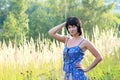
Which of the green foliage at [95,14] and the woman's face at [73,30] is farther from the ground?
the woman's face at [73,30]

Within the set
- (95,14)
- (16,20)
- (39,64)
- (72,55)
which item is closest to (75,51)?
(72,55)

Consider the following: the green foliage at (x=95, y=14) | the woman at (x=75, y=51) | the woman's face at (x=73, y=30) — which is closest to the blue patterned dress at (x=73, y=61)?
the woman at (x=75, y=51)

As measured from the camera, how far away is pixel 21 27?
97.8ft

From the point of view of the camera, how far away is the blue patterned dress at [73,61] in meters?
3.62

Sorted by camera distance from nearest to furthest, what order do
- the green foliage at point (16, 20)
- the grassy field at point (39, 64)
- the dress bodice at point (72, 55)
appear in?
the dress bodice at point (72, 55) < the grassy field at point (39, 64) < the green foliage at point (16, 20)

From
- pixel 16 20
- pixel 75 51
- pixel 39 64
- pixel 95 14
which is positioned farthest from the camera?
pixel 95 14

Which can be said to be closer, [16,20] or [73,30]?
[73,30]

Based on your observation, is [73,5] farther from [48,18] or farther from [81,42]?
[81,42]

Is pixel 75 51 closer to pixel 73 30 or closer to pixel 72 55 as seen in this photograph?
pixel 72 55

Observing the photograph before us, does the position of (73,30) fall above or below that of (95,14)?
above

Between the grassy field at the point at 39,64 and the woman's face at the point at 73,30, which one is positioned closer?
the woman's face at the point at 73,30

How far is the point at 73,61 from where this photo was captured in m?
3.64

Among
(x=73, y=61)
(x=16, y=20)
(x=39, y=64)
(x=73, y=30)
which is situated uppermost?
(x=73, y=30)

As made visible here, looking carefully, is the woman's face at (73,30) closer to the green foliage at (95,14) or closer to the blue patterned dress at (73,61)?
the blue patterned dress at (73,61)
